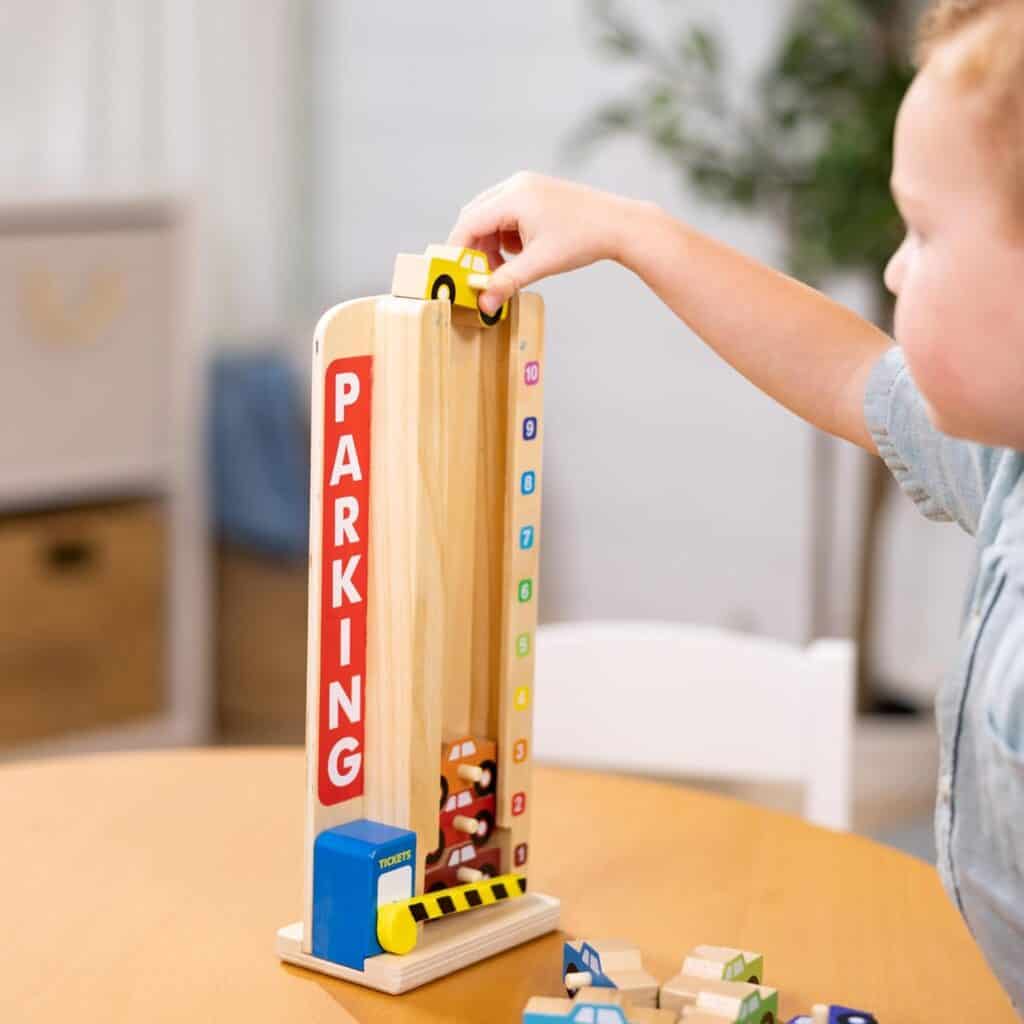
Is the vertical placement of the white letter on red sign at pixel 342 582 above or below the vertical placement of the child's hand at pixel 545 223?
below

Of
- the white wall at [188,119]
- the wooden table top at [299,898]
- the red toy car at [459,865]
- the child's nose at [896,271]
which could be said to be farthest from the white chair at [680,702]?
the white wall at [188,119]

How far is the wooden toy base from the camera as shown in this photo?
2.88 feet

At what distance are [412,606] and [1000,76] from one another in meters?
0.39

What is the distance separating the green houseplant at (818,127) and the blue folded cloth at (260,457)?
2.19ft

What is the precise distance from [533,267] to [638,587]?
2278 millimetres

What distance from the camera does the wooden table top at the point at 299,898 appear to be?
87 cm

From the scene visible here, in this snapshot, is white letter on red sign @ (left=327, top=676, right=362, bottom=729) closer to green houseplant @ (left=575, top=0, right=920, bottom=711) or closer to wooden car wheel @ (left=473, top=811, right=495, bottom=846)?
wooden car wheel @ (left=473, top=811, right=495, bottom=846)

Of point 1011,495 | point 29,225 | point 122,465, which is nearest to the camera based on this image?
point 1011,495

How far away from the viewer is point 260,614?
3066 mm

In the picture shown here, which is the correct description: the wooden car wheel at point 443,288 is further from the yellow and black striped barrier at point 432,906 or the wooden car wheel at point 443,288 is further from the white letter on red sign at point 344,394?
the yellow and black striped barrier at point 432,906

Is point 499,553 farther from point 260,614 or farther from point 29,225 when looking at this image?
point 260,614

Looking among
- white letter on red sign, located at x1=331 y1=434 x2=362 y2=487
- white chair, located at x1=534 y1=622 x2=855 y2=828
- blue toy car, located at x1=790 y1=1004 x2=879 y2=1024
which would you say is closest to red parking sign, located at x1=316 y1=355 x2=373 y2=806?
white letter on red sign, located at x1=331 y1=434 x2=362 y2=487

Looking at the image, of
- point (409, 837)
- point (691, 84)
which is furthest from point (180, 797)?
point (691, 84)

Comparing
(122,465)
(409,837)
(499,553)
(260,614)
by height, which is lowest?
(260,614)
